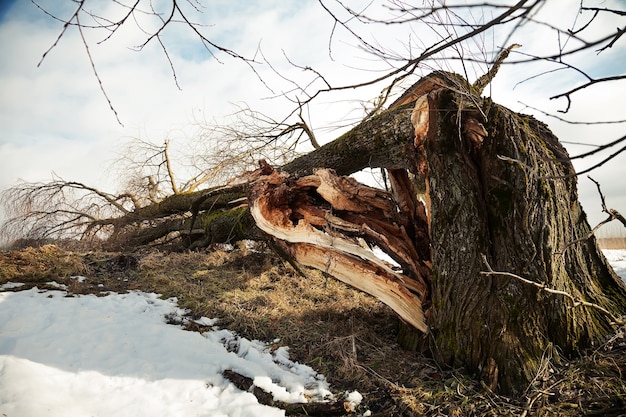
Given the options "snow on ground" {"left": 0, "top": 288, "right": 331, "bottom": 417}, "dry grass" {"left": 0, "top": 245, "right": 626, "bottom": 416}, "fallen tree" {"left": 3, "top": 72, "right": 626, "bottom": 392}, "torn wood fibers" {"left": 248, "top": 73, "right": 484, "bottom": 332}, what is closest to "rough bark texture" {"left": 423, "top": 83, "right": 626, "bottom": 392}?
"fallen tree" {"left": 3, "top": 72, "right": 626, "bottom": 392}

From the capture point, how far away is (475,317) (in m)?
2.96

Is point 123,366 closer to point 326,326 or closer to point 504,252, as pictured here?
point 326,326

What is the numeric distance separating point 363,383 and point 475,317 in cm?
100

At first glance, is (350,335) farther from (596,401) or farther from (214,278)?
(214,278)

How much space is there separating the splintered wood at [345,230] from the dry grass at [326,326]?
1.64 feet

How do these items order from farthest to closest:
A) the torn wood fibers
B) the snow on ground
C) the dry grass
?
the torn wood fibers, the snow on ground, the dry grass

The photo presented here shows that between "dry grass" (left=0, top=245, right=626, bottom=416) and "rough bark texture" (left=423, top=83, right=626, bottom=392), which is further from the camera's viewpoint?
"rough bark texture" (left=423, top=83, right=626, bottom=392)

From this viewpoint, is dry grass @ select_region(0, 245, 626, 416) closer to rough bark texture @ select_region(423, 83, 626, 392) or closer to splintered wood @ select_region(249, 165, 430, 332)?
rough bark texture @ select_region(423, 83, 626, 392)

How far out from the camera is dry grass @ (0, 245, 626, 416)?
2.55 meters

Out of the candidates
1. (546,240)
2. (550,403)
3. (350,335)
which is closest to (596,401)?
(550,403)

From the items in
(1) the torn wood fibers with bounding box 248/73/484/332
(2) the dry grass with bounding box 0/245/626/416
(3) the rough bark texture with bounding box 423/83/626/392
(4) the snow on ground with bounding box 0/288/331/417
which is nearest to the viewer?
(2) the dry grass with bounding box 0/245/626/416

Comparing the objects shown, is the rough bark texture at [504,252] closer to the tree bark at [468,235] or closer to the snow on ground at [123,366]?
the tree bark at [468,235]

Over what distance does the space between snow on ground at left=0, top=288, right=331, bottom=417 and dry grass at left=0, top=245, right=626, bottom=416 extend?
0.29m

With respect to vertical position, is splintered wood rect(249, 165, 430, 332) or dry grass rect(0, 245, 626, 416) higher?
splintered wood rect(249, 165, 430, 332)
